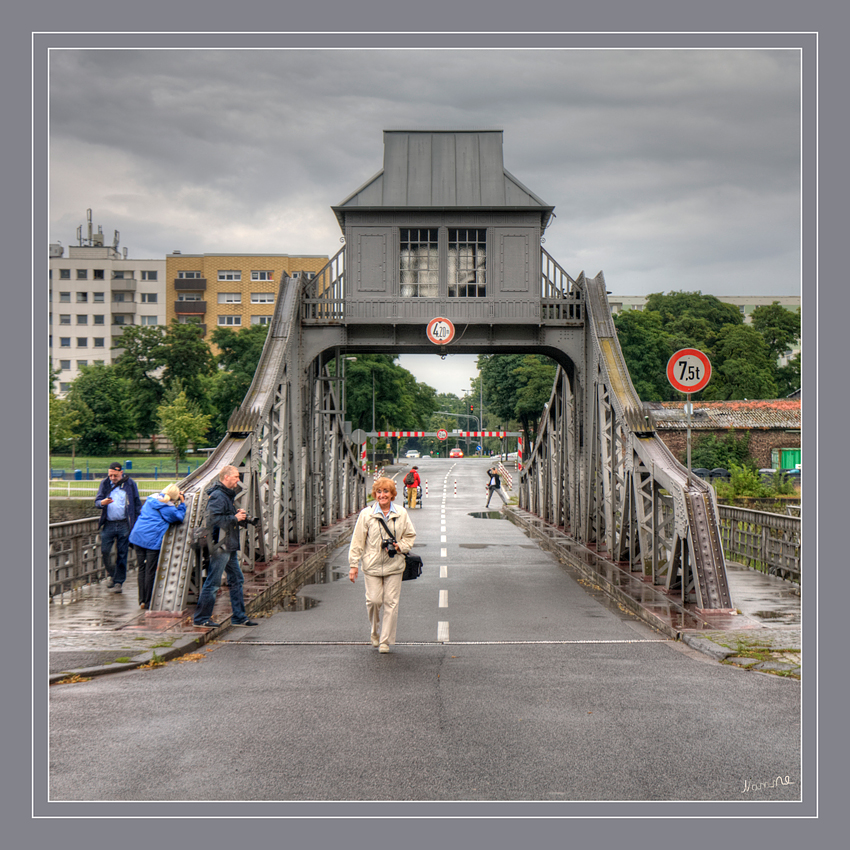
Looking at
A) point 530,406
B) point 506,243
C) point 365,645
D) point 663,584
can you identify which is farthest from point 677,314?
point 365,645

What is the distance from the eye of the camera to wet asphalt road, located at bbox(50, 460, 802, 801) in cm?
491

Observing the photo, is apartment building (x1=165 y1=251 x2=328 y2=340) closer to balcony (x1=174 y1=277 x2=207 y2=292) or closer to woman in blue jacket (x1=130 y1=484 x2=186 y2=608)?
balcony (x1=174 y1=277 x2=207 y2=292)

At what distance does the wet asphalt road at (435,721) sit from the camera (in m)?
4.91

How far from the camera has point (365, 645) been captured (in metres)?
9.20

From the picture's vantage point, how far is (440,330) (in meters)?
18.6

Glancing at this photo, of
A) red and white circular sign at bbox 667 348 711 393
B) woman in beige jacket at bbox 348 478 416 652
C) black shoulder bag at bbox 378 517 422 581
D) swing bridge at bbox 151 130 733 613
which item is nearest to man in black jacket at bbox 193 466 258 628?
woman in beige jacket at bbox 348 478 416 652

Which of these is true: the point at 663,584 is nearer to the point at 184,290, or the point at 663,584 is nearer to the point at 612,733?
the point at 612,733

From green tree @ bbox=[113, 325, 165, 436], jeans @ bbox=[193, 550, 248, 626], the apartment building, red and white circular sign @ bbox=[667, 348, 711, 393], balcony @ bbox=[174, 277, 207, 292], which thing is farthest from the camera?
the apartment building

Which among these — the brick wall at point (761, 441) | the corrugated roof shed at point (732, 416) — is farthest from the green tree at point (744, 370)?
the brick wall at point (761, 441)

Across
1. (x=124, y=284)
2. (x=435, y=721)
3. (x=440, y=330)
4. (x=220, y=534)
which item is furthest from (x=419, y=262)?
(x=124, y=284)

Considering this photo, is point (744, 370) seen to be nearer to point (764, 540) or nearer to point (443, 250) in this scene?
point (443, 250)

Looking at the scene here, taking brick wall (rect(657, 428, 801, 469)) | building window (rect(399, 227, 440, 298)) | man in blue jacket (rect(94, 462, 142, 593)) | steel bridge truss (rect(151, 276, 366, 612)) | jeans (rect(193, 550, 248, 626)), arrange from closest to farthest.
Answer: jeans (rect(193, 550, 248, 626)) < steel bridge truss (rect(151, 276, 366, 612)) < man in blue jacket (rect(94, 462, 142, 593)) < building window (rect(399, 227, 440, 298)) < brick wall (rect(657, 428, 801, 469))

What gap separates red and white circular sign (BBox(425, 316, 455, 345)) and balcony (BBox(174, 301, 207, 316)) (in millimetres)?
77601

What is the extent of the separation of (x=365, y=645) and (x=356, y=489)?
22.8 meters
